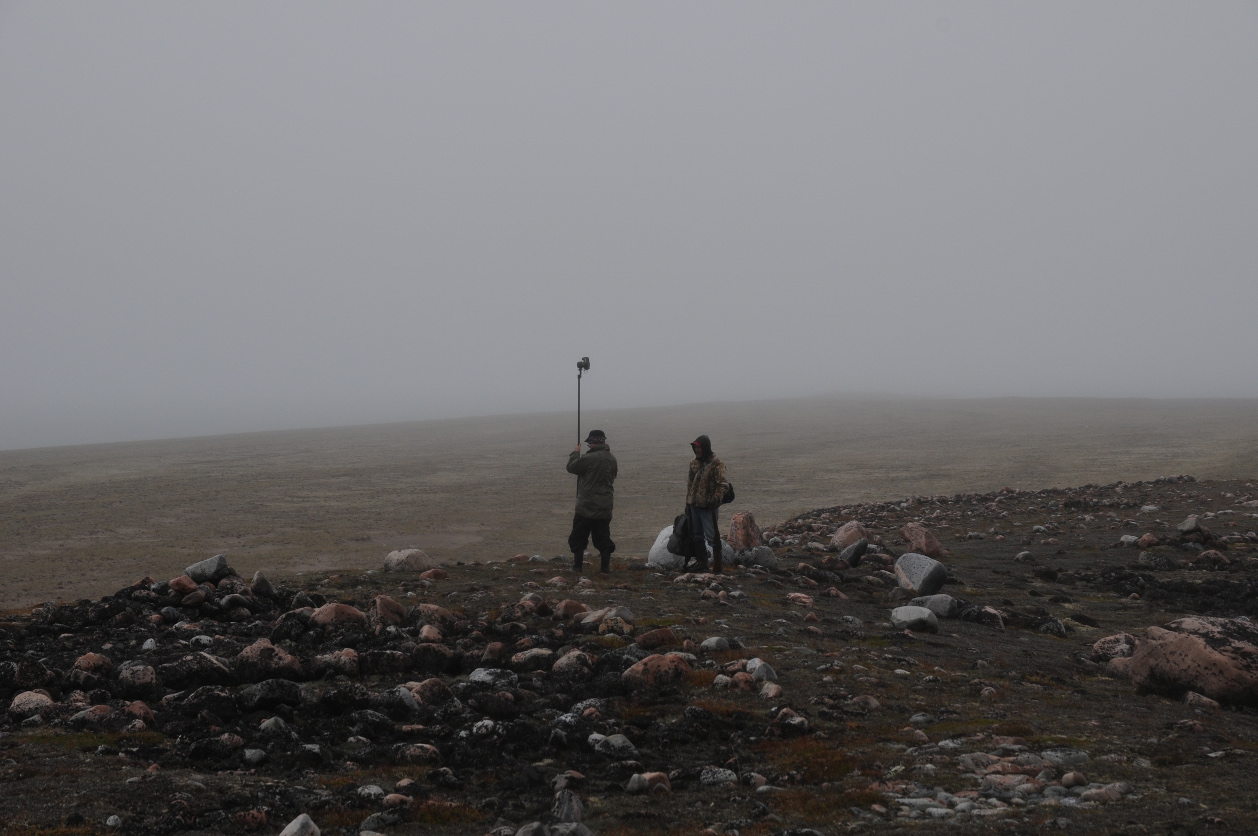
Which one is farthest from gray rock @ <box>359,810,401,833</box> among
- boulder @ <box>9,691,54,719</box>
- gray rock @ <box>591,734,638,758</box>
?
boulder @ <box>9,691,54,719</box>

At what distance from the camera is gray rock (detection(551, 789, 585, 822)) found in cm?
499

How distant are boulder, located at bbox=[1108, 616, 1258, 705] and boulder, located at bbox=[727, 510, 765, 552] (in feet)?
25.1

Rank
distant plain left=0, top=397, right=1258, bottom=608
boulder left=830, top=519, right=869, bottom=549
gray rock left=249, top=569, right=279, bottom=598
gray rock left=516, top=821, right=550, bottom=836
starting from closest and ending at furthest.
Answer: gray rock left=516, top=821, right=550, bottom=836 → gray rock left=249, top=569, right=279, bottom=598 → boulder left=830, top=519, right=869, bottom=549 → distant plain left=0, top=397, right=1258, bottom=608

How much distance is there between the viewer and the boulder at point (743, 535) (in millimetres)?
15688

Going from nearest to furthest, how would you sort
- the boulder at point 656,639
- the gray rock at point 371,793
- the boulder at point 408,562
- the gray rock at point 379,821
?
the gray rock at point 379,821, the gray rock at point 371,793, the boulder at point 656,639, the boulder at point 408,562

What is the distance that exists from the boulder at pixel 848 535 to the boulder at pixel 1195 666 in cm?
851

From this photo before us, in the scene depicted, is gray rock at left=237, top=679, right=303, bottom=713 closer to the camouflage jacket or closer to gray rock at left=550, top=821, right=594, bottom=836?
gray rock at left=550, top=821, right=594, bottom=836

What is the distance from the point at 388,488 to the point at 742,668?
29859mm

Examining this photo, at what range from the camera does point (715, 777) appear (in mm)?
5664

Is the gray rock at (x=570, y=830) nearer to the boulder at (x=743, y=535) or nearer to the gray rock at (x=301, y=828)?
the gray rock at (x=301, y=828)

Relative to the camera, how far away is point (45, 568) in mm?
19047

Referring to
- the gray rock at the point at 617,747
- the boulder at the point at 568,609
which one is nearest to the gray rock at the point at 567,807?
the gray rock at the point at 617,747

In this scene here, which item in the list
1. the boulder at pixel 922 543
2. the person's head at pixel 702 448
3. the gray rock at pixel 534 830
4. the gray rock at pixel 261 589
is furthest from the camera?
the boulder at pixel 922 543

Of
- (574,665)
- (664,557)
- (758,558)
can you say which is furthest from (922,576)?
(574,665)
